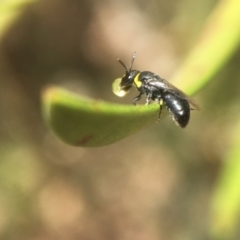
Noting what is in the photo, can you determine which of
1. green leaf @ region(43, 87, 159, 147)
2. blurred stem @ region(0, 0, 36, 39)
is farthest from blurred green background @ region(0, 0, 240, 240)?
green leaf @ region(43, 87, 159, 147)

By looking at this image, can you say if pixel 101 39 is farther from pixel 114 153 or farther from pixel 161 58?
pixel 114 153

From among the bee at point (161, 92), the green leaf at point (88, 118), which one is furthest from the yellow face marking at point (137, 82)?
the green leaf at point (88, 118)

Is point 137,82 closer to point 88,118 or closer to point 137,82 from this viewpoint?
point 137,82

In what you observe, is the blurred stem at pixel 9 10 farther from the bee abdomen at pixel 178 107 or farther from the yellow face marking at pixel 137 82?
the bee abdomen at pixel 178 107

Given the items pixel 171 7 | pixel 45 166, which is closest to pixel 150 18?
pixel 171 7

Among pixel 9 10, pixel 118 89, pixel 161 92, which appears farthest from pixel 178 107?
pixel 9 10
